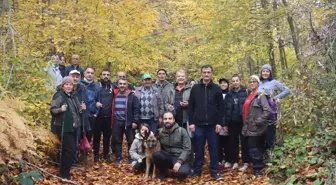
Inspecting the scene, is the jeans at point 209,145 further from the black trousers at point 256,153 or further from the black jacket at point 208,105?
the black trousers at point 256,153

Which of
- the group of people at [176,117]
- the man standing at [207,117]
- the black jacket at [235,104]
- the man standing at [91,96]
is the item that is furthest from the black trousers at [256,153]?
the man standing at [91,96]

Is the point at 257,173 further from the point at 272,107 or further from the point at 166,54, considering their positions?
the point at 166,54

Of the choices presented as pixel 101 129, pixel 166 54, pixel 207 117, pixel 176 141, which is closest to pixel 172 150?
pixel 176 141

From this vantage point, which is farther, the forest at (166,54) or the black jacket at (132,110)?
the black jacket at (132,110)

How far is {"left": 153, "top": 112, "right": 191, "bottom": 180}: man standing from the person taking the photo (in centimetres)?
694

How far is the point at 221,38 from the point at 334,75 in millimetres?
6231

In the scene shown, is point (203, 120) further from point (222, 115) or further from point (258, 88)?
point (258, 88)

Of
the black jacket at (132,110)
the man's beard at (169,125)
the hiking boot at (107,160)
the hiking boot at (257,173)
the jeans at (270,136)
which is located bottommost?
the hiking boot at (257,173)

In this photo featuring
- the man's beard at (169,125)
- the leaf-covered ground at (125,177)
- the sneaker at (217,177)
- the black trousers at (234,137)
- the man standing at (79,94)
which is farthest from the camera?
the black trousers at (234,137)

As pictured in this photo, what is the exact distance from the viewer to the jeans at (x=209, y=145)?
701 cm

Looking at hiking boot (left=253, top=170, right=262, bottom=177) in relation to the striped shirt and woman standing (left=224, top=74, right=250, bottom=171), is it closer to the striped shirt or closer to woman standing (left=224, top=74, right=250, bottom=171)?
woman standing (left=224, top=74, right=250, bottom=171)

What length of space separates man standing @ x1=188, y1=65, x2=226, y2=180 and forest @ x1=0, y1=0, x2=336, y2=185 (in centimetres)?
41

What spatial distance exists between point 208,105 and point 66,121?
2636 mm

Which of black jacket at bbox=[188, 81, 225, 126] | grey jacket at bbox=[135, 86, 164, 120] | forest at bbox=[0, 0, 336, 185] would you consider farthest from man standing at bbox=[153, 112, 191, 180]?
grey jacket at bbox=[135, 86, 164, 120]
